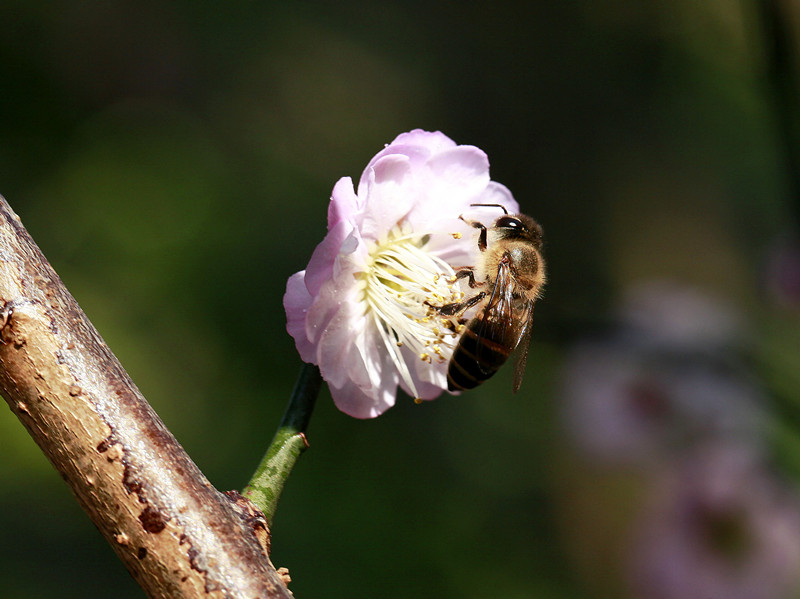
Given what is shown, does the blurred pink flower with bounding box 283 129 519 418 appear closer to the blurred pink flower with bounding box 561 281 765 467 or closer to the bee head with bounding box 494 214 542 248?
the bee head with bounding box 494 214 542 248

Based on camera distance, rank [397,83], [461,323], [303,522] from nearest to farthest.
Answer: [461,323]
[303,522]
[397,83]

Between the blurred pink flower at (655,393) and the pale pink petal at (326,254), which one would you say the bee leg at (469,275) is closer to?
the pale pink petal at (326,254)

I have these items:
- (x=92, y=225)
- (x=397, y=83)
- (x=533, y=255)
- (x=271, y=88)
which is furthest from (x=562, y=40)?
(x=533, y=255)

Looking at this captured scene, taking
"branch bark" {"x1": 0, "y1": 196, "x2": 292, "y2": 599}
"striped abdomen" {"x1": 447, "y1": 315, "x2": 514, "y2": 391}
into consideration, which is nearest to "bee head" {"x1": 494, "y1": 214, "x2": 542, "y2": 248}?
"striped abdomen" {"x1": 447, "y1": 315, "x2": 514, "y2": 391}

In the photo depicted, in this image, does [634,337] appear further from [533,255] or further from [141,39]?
[141,39]

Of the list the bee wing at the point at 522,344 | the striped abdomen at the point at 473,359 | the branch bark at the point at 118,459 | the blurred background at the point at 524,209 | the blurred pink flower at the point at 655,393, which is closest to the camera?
the branch bark at the point at 118,459

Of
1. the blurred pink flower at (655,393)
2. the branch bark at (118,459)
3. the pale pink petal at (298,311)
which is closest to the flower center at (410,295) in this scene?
the pale pink petal at (298,311)
